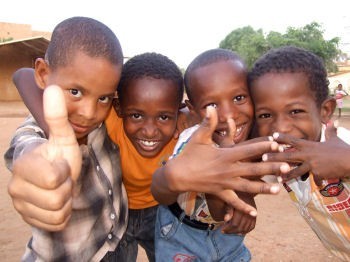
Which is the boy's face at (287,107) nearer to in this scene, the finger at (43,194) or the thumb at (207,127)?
the thumb at (207,127)

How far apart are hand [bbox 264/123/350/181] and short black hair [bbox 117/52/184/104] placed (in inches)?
40.9

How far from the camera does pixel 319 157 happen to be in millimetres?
1513

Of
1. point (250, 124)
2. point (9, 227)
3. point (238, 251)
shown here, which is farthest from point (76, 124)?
point (9, 227)

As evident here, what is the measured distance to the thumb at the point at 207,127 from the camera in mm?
1265

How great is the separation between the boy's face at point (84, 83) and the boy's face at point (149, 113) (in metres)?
0.48

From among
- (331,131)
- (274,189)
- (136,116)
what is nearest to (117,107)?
(136,116)

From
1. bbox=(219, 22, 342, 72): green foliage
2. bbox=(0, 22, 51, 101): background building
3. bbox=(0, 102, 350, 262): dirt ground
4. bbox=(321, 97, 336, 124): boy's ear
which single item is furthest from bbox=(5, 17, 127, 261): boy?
bbox=(219, 22, 342, 72): green foliage

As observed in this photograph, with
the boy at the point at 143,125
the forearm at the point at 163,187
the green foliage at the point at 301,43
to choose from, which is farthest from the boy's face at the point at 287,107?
the green foliage at the point at 301,43

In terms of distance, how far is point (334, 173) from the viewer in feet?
4.95

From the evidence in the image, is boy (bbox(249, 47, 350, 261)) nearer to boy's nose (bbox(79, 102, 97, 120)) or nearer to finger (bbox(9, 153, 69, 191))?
boy's nose (bbox(79, 102, 97, 120))

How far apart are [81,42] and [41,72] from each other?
0.34 metres

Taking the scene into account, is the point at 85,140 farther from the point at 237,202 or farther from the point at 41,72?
the point at 237,202

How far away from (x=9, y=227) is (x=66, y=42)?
275 centimetres

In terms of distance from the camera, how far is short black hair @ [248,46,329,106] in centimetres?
201
